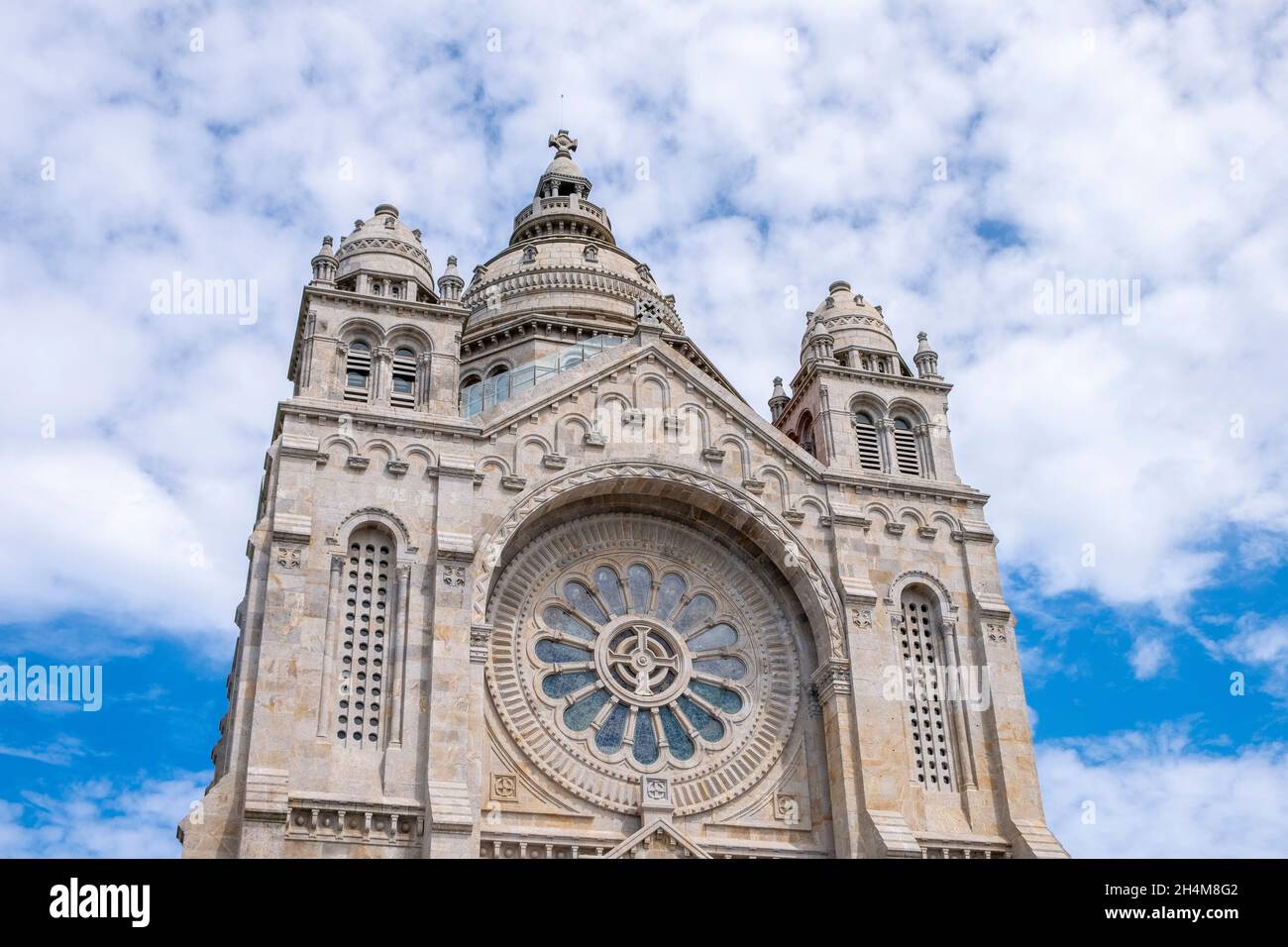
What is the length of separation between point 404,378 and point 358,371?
3.80ft

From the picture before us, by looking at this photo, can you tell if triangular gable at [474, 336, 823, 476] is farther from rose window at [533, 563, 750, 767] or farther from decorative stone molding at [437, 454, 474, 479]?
rose window at [533, 563, 750, 767]

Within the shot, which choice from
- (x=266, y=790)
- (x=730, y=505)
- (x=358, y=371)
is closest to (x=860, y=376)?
(x=730, y=505)

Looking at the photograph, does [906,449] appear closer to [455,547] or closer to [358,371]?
[455,547]

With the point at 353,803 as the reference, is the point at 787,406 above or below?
above

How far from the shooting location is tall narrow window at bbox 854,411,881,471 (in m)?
36.7

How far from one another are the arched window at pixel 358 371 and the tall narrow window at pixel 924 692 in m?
14.3
